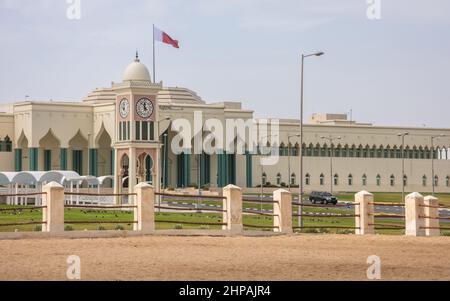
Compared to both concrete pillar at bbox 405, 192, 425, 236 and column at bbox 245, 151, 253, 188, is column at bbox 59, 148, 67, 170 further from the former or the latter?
Answer: concrete pillar at bbox 405, 192, 425, 236

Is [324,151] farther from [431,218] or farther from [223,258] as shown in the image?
[223,258]

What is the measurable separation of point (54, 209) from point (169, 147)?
79.3 m

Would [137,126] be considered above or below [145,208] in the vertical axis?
above

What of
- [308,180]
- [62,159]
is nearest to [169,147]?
[62,159]

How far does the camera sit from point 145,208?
32.4 m

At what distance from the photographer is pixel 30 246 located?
27.4 m

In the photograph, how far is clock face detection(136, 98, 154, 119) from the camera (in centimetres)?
7931

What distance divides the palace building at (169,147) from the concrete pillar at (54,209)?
147ft

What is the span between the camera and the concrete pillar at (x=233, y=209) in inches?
1340

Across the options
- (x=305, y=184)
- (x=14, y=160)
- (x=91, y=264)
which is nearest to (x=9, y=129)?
(x=14, y=160)

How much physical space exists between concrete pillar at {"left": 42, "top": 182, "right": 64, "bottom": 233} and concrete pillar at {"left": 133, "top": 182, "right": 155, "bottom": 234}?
2700 mm

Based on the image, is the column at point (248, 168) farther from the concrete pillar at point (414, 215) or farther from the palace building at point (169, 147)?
the concrete pillar at point (414, 215)

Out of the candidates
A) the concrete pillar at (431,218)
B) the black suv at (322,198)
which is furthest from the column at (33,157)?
the concrete pillar at (431,218)
